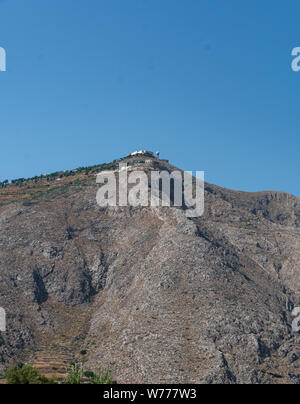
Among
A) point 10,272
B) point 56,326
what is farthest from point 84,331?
point 10,272

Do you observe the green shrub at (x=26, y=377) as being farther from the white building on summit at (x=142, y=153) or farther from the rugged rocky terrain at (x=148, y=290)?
the white building on summit at (x=142, y=153)

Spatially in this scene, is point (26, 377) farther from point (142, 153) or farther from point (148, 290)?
point (142, 153)

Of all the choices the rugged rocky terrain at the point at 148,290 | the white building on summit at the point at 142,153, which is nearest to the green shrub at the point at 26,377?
the rugged rocky terrain at the point at 148,290

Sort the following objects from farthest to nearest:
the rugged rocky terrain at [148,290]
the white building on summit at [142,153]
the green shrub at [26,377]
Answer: the white building on summit at [142,153] < the rugged rocky terrain at [148,290] < the green shrub at [26,377]

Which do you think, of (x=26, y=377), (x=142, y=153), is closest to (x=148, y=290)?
(x=26, y=377)

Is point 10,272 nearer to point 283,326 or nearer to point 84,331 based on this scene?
point 84,331

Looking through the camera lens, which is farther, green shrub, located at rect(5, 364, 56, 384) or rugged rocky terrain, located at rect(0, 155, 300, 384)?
rugged rocky terrain, located at rect(0, 155, 300, 384)

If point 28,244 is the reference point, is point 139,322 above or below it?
below

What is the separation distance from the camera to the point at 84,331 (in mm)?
82438

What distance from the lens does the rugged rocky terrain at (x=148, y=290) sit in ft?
230

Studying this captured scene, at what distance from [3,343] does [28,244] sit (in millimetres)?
25531

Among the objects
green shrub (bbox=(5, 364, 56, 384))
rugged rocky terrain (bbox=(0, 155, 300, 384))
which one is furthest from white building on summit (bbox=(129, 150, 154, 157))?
green shrub (bbox=(5, 364, 56, 384))

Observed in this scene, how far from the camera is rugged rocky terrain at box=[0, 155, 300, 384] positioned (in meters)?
70.2

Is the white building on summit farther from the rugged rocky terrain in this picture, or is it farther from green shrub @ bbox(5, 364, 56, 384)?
green shrub @ bbox(5, 364, 56, 384)
